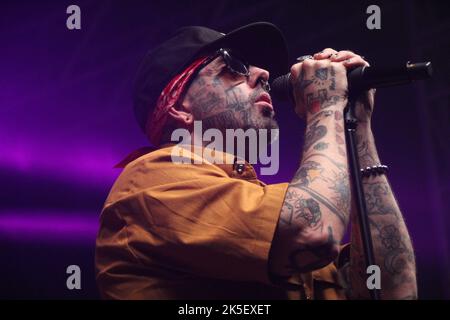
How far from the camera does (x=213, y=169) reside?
1347 mm

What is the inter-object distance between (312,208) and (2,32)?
265cm

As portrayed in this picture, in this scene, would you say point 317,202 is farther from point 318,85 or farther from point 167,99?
point 167,99

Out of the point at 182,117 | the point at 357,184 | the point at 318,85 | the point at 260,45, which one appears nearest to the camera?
the point at 357,184

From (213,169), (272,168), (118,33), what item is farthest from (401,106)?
(213,169)

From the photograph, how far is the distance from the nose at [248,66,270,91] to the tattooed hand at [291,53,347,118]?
280 millimetres

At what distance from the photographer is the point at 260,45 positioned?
1823 millimetres

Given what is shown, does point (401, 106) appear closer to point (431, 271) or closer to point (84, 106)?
point (431, 271)

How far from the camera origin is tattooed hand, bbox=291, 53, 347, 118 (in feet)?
4.49

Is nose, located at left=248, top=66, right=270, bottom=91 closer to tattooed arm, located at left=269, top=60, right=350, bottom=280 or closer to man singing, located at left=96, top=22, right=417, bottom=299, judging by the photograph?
man singing, located at left=96, top=22, right=417, bottom=299

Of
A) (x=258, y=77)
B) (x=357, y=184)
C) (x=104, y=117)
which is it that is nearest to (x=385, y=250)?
(x=357, y=184)

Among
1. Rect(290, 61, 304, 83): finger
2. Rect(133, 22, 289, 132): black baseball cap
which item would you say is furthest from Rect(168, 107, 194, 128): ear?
Rect(290, 61, 304, 83): finger

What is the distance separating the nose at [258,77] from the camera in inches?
68.0

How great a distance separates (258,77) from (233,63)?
99mm

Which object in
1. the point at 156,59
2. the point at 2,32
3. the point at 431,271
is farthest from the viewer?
the point at 431,271
